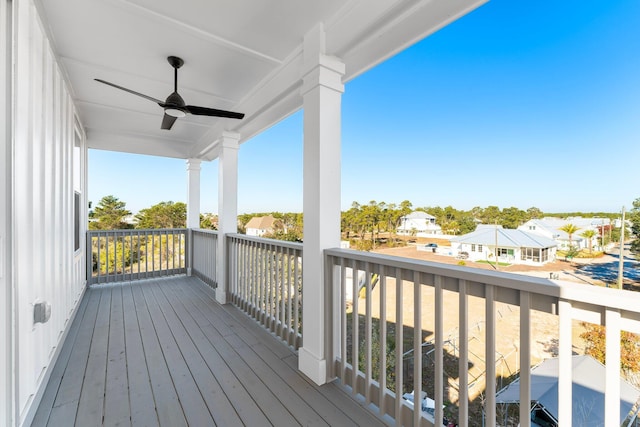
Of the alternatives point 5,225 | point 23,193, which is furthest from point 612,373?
point 23,193

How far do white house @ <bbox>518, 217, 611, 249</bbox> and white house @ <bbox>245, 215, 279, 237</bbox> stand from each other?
280cm

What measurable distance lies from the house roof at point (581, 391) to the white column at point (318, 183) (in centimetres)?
117

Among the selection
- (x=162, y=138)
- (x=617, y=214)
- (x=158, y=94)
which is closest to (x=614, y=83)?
(x=617, y=214)

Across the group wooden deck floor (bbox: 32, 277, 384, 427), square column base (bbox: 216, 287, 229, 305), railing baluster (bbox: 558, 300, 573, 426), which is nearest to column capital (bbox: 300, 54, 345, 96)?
railing baluster (bbox: 558, 300, 573, 426)

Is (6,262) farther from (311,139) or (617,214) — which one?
(617,214)

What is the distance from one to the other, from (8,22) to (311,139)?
1675 mm

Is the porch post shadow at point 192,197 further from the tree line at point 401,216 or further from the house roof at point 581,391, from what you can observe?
the house roof at point 581,391

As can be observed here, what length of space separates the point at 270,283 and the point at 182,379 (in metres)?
1.11

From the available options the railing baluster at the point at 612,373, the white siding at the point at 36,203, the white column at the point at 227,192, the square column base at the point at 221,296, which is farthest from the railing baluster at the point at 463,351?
the white column at the point at 227,192

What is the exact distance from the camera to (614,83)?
5.43 ft

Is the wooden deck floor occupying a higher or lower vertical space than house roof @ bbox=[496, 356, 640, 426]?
lower

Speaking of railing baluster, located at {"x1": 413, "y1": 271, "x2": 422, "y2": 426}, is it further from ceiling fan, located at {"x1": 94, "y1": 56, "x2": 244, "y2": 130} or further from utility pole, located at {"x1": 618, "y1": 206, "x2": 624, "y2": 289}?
ceiling fan, located at {"x1": 94, "y1": 56, "x2": 244, "y2": 130}

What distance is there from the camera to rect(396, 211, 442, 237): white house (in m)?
1.92

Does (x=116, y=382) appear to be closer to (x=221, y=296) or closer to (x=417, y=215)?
(x=221, y=296)
